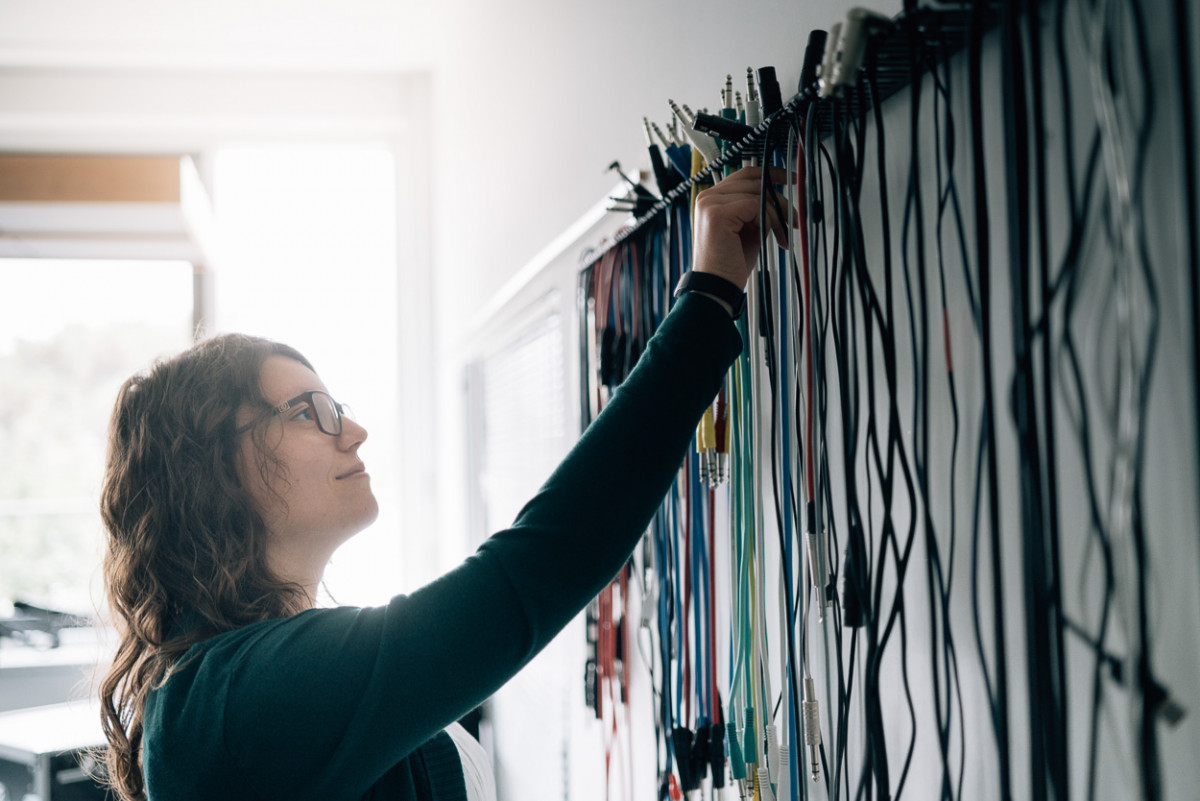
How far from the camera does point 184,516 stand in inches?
35.1

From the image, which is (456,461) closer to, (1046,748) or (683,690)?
(683,690)

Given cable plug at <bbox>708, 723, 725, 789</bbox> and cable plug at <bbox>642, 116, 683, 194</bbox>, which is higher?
cable plug at <bbox>642, 116, 683, 194</bbox>

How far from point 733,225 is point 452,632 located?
392 millimetres

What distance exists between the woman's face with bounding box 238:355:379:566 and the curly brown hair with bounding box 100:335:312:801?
1 cm

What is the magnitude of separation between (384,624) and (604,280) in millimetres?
681

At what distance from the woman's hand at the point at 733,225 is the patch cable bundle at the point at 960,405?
0.02 m

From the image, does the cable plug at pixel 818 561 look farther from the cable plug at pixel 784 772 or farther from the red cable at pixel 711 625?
the red cable at pixel 711 625

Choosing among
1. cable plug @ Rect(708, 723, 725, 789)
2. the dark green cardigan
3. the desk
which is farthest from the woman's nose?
the desk

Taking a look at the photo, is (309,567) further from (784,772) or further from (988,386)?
(988,386)

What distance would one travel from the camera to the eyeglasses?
92cm

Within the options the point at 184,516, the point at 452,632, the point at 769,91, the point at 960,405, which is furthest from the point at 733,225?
the point at 184,516

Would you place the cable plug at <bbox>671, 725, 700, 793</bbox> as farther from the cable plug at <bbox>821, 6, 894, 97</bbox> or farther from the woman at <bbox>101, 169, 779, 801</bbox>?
the cable plug at <bbox>821, 6, 894, 97</bbox>

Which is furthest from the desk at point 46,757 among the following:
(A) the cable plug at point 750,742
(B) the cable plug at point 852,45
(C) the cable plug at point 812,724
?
(B) the cable plug at point 852,45

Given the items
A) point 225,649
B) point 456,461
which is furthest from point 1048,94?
point 456,461
